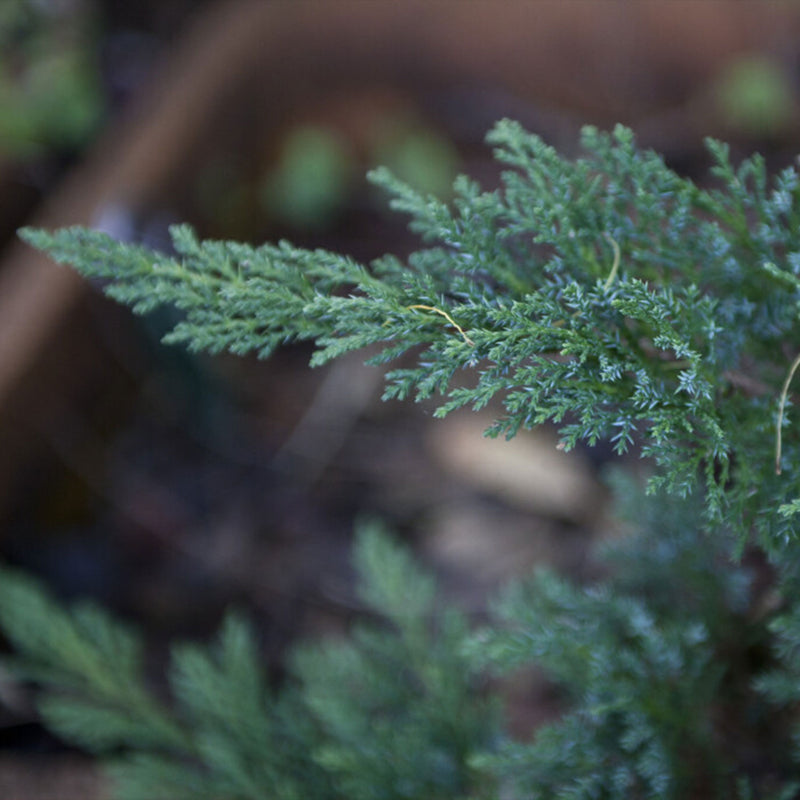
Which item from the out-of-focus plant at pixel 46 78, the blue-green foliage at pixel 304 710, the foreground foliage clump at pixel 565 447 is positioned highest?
the out-of-focus plant at pixel 46 78

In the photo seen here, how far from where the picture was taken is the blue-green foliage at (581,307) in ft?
2.08

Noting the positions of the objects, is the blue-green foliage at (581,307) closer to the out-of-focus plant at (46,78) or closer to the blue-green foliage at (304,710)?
the blue-green foliage at (304,710)

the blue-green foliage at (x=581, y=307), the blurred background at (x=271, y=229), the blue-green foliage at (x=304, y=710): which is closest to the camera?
the blue-green foliage at (x=581, y=307)

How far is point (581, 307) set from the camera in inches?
25.6

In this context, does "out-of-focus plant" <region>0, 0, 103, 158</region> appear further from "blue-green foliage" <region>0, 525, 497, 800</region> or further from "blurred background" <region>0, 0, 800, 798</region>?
"blue-green foliage" <region>0, 525, 497, 800</region>

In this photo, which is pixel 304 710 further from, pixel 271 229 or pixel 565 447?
pixel 271 229

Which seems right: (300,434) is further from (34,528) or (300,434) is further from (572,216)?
(572,216)

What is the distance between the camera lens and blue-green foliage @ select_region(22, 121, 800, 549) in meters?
0.64

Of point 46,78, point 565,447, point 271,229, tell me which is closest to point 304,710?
point 565,447

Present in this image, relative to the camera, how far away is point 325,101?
2359mm

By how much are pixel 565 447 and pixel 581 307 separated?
111 millimetres

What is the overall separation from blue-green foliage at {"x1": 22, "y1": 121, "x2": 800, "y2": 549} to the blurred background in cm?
92

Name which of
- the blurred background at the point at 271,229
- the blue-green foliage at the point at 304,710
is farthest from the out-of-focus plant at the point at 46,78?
the blue-green foliage at the point at 304,710

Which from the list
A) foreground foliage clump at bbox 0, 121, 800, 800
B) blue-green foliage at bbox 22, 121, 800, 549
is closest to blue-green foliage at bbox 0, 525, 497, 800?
foreground foliage clump at bbox 0, 121, 800, 800
